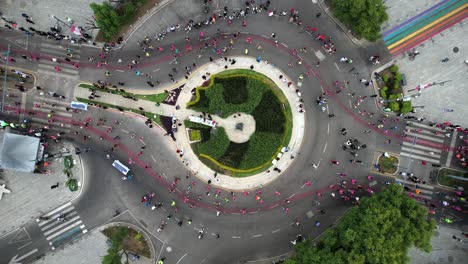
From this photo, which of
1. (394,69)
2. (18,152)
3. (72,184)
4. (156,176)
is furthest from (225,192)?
(394,69)

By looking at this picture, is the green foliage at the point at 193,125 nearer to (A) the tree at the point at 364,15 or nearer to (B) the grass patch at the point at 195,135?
(B) the grass patch at the point at 195,135

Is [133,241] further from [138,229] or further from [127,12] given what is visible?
[127,12]

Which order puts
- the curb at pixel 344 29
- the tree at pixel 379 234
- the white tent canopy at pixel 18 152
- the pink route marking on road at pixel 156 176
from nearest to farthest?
the tree at pixel 379 234 < the white tent canopy at pixel 18 152 < the pink route marking on road at pixel 156 176 < the curb at pixel 344 29

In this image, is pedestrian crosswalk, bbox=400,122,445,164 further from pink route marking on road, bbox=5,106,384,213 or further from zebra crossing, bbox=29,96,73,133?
zebra crossing, bbox=29,96,73,133

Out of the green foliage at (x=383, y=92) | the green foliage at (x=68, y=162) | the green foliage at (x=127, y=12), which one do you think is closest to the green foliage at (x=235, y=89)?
the green foliage at (x=127, y=12)

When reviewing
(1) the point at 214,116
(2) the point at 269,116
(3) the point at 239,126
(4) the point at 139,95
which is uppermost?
(2) the point at 269,116

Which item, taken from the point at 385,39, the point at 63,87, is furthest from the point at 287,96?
the point at 63,87
